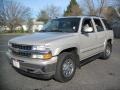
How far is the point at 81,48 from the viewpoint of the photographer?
6148 mm

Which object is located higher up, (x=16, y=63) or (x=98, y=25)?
(x=98, y=25)

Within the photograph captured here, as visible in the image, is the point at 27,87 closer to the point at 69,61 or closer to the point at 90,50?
the point at 69,61

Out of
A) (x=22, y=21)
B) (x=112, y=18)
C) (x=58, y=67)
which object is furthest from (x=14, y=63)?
(x=22, y=21)

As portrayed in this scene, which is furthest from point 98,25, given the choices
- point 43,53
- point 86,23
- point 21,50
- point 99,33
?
point 21,50

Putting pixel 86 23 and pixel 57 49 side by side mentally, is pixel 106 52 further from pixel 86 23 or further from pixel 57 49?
pixel 57 49

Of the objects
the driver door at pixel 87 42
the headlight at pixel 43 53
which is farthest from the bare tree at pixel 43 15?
the headlight at pixel 43 53

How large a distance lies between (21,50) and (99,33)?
3433 millimetres

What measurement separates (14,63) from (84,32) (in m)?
2.45

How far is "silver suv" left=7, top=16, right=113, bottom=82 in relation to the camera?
493 centimetres

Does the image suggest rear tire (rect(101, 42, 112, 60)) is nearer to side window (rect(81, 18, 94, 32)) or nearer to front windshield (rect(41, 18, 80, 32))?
side window (rect(81, 18, 94, 32))

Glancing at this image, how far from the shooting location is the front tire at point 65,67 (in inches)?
205

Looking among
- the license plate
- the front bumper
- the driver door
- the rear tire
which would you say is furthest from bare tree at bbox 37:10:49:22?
the front bumper

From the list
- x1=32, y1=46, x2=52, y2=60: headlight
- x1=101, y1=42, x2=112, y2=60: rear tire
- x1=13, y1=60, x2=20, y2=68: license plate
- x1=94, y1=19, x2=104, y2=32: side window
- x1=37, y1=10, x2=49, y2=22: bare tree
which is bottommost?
x1=101, y1=42, x2=112, y2=60: rear tire

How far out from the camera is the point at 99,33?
24.4ft
